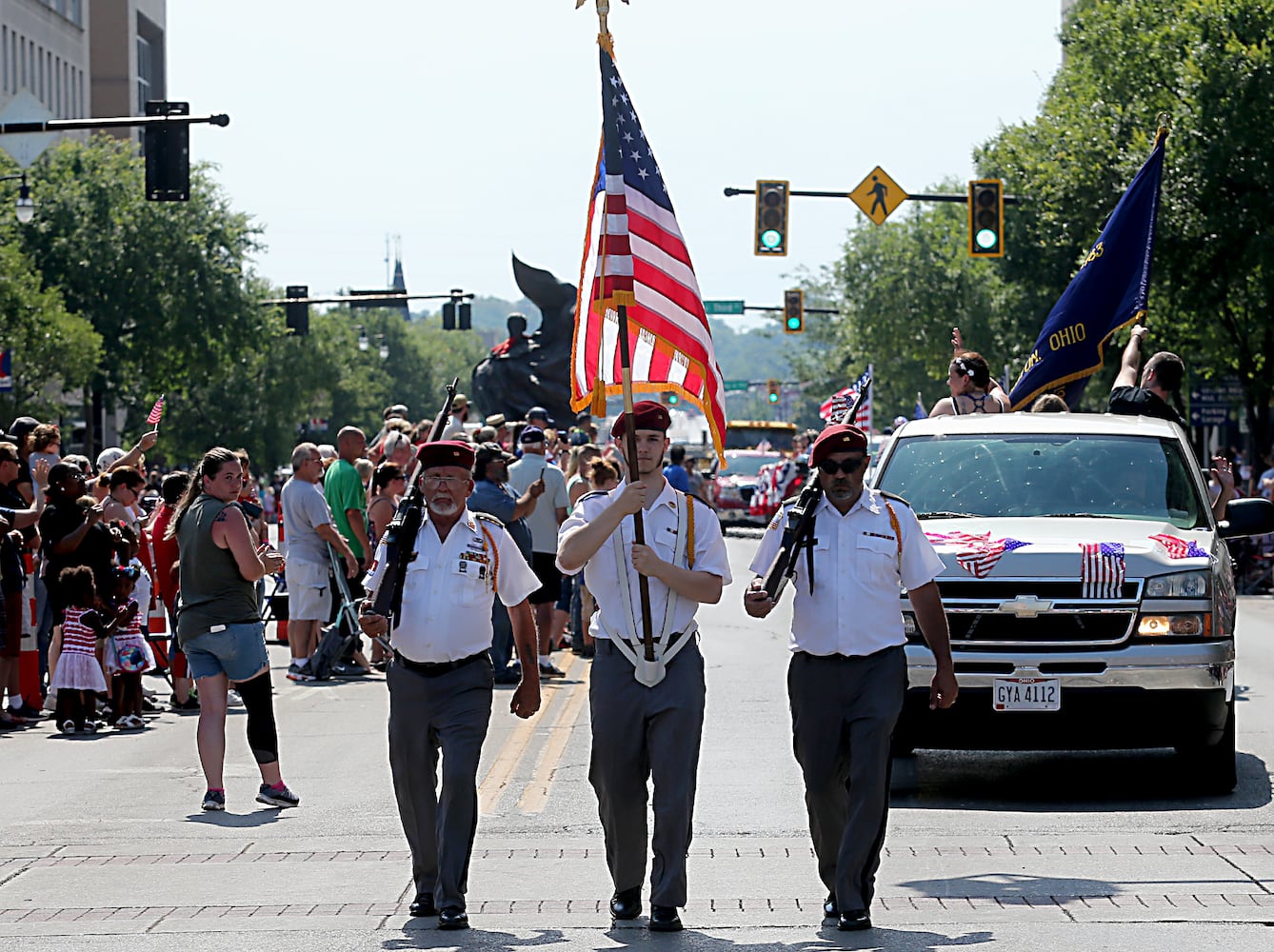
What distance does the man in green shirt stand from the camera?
59.7ft

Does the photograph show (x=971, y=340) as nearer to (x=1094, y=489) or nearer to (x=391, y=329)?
(x=1094, y=489)

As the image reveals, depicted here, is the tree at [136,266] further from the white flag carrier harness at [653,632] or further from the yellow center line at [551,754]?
the white flag carrier harness at [653,632]

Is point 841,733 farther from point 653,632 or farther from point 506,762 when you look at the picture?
point 506,762

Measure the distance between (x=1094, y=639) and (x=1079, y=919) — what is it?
9.30 feet

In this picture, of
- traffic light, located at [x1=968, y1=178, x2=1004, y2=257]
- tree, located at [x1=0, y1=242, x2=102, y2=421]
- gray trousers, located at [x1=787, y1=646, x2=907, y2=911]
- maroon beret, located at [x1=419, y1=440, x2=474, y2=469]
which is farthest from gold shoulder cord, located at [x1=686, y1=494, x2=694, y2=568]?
tree, located at [x1=0, y1=242, x2=102, y2=421]

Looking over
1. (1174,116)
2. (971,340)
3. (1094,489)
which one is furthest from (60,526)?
(971,340)

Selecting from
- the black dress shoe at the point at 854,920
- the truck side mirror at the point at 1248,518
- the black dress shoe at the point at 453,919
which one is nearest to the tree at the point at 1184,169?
the truck side mirror at the point at 1248,518

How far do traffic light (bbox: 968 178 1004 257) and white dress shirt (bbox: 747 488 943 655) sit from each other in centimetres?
2188

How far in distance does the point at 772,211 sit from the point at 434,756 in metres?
23.2

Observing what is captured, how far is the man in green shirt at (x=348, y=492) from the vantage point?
18186mm

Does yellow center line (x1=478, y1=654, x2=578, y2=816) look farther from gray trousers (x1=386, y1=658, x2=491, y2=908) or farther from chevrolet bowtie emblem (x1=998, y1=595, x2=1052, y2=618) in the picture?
chevrolet bowtie emblem (x1=998, y1=595, x2=1052, y2=618)

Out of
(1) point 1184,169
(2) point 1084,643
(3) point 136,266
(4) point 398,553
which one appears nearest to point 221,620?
(4) point 398,553

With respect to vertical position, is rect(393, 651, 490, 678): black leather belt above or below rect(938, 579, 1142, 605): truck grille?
below

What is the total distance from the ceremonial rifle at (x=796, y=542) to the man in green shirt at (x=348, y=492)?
33.3 ft
